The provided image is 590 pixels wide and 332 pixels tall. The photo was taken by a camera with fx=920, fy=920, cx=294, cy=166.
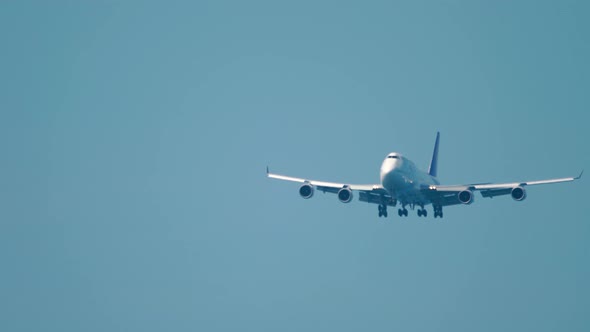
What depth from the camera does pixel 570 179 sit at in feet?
241

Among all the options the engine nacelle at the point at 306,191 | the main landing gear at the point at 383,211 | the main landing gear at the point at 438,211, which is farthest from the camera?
the main landing gear at the point at 438,211

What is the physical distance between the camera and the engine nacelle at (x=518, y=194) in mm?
76688

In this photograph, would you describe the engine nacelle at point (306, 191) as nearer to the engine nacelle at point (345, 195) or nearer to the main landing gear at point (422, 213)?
the engine nacelle at point (345, 195)

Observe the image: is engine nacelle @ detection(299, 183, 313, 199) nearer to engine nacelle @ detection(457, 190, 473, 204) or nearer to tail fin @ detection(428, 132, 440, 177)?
engine nacelle @ detection(457, 190, 473, 204)

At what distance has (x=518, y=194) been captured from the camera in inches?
3027

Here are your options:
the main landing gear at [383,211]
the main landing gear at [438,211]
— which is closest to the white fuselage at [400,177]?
the main landing gear at [383,211]

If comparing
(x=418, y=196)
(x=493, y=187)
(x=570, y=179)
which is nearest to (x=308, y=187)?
(x=418, y=196)

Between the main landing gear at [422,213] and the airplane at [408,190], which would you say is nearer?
the airplane at [408,190]

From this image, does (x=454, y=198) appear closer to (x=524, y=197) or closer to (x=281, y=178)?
(x=524, y=197)

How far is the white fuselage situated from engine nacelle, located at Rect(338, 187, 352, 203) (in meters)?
4.70

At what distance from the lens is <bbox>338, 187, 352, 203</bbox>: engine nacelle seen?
8025 cm

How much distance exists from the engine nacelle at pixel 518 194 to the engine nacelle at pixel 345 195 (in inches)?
542

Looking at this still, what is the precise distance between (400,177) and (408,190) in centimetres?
240

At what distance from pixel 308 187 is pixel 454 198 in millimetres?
13057
